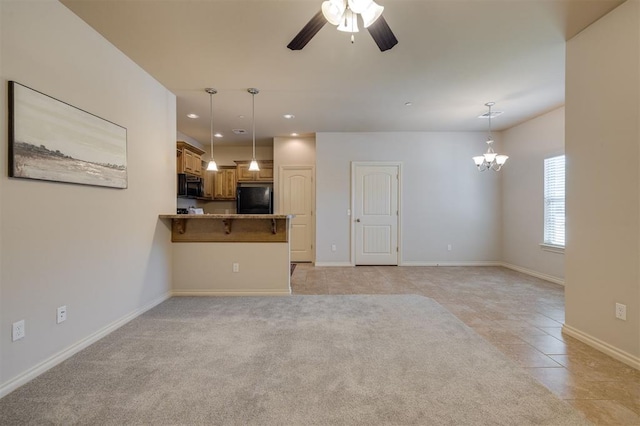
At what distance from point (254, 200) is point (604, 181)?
524cm

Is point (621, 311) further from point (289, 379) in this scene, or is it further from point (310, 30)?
point (310, 30)

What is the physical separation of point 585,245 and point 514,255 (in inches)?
128

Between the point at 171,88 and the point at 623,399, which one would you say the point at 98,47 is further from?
the point at 623,399

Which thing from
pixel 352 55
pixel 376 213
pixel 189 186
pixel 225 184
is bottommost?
pixel 376 213

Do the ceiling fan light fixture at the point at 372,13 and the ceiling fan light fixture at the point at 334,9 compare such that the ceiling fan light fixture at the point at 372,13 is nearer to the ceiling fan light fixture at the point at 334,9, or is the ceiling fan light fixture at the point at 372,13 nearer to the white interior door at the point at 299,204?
the ceiling fan light fixture at the point at 334,9

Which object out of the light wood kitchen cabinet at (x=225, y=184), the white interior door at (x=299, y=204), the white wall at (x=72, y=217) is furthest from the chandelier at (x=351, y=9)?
the light wood kitchen cabinet at (x=225, y=184)

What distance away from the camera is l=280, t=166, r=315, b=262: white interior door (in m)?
6.04

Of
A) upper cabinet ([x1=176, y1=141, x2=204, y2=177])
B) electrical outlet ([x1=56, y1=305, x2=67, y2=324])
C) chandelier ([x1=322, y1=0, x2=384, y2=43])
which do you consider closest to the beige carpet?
electrical outlet ([x1=56, y1=305, x2=67, y2=324])

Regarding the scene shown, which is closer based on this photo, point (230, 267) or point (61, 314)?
point (61, 314)

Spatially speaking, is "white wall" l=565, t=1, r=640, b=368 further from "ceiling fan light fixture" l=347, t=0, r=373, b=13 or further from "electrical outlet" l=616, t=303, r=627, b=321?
"ceiling fan light fixture" l=347, t=0, r=373, b=13

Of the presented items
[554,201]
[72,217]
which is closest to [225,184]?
[72,217]

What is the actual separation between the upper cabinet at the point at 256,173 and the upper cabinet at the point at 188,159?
1.20 m

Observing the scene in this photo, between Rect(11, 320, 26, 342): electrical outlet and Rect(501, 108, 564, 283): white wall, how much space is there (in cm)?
608

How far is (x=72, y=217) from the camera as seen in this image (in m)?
2.16
